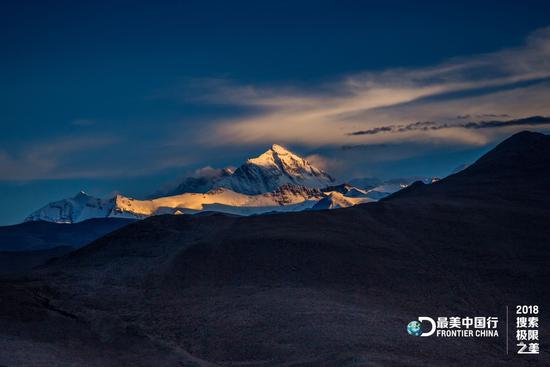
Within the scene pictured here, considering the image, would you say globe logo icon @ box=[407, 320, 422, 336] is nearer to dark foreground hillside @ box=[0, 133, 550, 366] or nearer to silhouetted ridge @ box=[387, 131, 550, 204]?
dark foreground hillside @ box=[0, 133, 550, 366]

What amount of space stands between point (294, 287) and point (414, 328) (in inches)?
469

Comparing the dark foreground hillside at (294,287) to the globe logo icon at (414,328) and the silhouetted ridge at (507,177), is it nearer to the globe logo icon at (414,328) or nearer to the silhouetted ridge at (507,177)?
the silhouetted ridge at (507,177)

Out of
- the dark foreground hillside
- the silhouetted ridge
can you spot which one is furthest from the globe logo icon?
the silhouetted ridge

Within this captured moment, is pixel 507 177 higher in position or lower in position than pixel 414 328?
higher

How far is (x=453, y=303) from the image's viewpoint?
161 ft

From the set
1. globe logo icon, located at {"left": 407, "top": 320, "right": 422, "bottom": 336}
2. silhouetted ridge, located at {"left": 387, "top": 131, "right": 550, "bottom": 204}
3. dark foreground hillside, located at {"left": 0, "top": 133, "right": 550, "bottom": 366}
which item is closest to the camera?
dark foreground hillside, located at {"left": 0, "top": 133, "right": 550, "bottom": 366}

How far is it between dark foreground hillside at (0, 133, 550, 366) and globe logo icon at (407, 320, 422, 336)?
889 millimetres

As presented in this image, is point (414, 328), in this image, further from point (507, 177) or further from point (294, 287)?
point (507, 177)

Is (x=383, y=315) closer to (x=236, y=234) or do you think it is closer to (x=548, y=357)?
(x=548, y=357)

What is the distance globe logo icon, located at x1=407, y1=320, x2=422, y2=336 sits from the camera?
4066 cm

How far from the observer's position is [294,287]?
5091 cm

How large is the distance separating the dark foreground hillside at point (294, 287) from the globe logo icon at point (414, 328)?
0.89 meters

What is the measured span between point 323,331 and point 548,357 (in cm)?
1353

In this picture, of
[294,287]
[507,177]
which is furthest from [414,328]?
[507,177]
